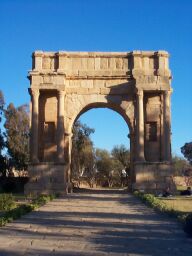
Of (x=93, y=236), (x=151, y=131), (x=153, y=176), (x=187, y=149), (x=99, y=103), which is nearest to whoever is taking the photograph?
(x=93, y=236)

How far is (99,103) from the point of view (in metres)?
31.6

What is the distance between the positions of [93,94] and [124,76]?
2.42m

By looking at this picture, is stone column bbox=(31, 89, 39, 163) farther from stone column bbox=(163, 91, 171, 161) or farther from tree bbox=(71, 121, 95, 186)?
tree bbox=(71, 121, 95, 186)

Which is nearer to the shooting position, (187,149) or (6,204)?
(6,204)

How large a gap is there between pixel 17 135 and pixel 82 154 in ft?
29.7

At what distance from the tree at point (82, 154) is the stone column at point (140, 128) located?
20725 millimetres

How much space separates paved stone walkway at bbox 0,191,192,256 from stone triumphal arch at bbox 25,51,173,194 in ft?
49.2

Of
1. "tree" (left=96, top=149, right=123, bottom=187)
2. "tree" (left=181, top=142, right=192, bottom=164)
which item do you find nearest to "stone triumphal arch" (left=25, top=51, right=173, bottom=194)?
"tree" (left=96, top=149, right=123, bottom=187)

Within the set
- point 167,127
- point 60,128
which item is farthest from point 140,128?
point 60,128

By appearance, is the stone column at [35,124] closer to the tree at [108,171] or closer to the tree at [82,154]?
the tree at [82,154]

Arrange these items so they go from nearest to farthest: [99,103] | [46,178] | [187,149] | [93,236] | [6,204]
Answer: [93,236] < [6,204] < [46,178] < [99,103] < [187,149]

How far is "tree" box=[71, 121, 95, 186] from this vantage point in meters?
52.2

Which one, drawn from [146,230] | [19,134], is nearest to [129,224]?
[146,230]

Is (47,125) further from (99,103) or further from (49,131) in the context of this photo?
(99,103)
